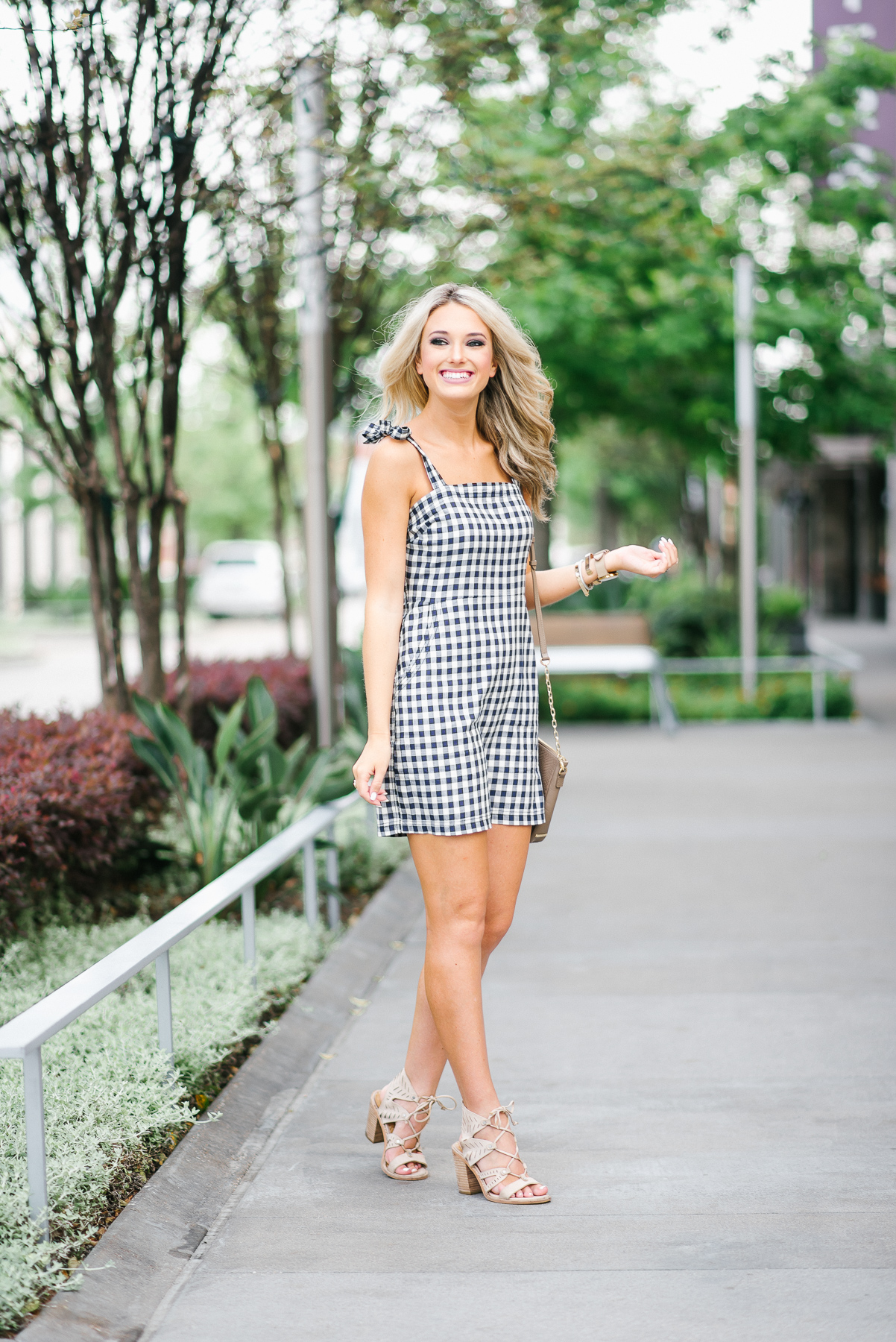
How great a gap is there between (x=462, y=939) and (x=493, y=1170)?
1.74ft

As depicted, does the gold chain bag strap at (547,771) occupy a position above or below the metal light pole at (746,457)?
below

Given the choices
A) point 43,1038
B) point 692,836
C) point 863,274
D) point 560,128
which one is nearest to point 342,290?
point 560,128

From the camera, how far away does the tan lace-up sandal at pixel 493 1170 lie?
Answer: 3510mm

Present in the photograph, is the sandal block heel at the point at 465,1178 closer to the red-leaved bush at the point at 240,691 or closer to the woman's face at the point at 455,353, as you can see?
the woman's face at the point at 455,353

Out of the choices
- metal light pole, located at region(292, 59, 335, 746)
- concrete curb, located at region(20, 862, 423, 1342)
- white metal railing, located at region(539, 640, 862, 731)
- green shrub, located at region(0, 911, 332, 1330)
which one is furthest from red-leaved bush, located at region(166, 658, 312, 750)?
white metal railing, located at region(539, 640, 862, 731)

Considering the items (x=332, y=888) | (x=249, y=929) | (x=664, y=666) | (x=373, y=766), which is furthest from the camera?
(x=664, y=666)

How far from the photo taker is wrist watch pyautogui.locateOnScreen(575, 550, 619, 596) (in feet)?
12.4

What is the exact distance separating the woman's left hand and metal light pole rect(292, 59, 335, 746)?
4.67 m

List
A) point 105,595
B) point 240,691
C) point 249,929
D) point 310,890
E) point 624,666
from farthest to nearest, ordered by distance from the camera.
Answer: point 624,666 → point 240,691 → point 105,595 → point 310,890 → point 249,929

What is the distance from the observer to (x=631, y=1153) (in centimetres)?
383

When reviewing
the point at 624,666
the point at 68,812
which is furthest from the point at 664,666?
the point at 68,812

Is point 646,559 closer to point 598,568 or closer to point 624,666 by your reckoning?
point 598,568

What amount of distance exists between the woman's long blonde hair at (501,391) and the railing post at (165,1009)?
1.46 m

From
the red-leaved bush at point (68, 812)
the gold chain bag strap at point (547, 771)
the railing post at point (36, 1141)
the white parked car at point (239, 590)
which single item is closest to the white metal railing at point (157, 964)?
the railing post at point (36, 1141)
